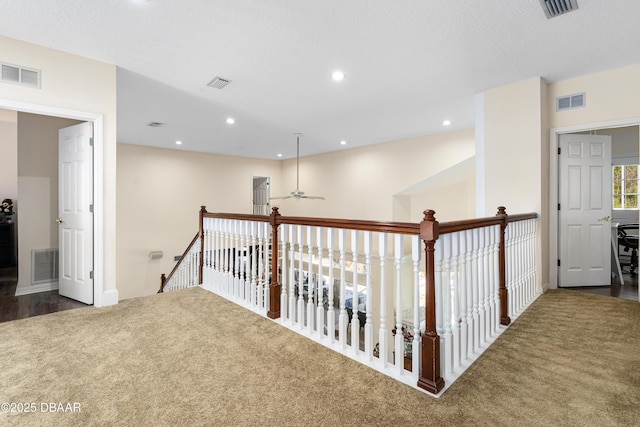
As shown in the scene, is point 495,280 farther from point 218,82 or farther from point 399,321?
point 218,82

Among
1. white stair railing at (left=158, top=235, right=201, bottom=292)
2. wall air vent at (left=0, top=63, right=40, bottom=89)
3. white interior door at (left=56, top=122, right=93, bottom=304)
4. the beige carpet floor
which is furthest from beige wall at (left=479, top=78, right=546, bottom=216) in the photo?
wall air vent at (left=0, top=63, right=40, bottom=89)

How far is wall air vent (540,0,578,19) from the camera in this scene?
2.37 meters

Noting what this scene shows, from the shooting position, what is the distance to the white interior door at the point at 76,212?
3.35m

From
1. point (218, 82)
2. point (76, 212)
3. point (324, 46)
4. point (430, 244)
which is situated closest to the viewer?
point (430, 244)

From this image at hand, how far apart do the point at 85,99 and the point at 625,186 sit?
8.74m

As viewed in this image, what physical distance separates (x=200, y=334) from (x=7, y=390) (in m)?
1.13

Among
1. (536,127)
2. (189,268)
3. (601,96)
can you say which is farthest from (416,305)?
(189,268)

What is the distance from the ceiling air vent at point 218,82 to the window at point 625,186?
7.25 metres

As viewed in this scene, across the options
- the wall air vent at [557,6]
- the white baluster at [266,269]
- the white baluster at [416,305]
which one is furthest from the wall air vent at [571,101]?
the white baluster at [266,269]

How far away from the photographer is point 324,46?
2998 millimetres

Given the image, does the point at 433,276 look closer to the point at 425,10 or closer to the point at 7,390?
the point at 425,10

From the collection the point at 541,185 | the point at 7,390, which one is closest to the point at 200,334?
the point at 7,390

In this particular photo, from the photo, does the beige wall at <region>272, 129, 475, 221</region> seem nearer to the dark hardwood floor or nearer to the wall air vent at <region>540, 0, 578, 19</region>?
the wall air vent at <region>540, 0, 578, 19</region>

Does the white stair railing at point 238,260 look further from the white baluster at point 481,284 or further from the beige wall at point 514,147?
the beige wall at point 514,147
